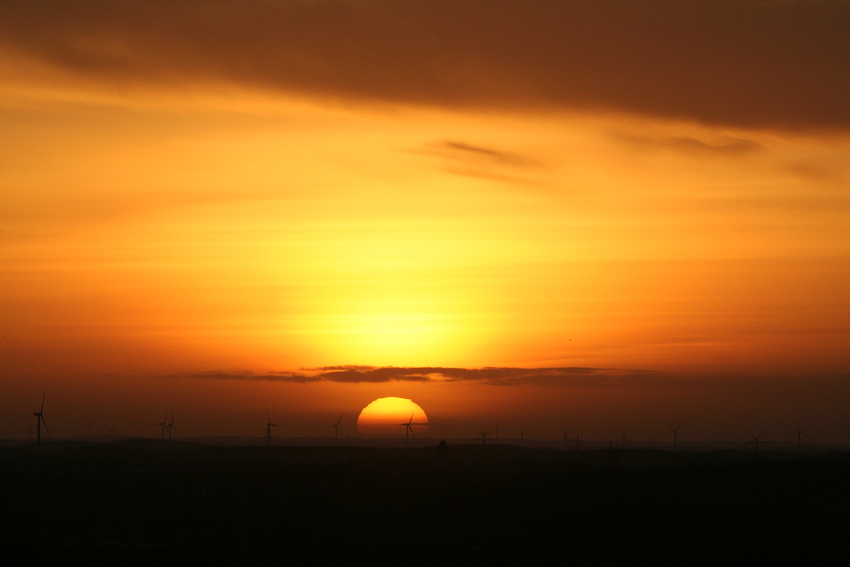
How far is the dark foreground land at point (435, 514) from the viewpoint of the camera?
49281 mm

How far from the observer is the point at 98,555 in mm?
47594

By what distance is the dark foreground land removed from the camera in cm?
4928

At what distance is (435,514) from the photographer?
63812 mm

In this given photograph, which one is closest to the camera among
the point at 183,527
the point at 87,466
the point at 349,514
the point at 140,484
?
the point at 183,527

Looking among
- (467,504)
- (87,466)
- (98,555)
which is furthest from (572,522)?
(87,466)

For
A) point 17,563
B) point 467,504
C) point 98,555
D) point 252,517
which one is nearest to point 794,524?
point 467,504

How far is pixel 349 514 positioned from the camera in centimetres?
6588

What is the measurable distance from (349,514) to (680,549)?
88.0 ft

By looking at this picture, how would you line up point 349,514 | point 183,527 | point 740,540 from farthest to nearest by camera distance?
point 349,514 < point 183,527 < point 740,540

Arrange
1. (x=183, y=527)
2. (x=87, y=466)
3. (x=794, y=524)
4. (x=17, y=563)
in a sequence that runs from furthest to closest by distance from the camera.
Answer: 1. (x=87, y=466)
2. (x=183, y=527)
3. (x=794, y=524)
4. (x=17, y=563)

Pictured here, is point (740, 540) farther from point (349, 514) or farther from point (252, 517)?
point (252, 517)

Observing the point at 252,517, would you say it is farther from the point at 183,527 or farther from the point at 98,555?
the point at 98,555

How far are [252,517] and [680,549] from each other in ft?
107

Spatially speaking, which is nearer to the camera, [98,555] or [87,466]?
[98,555]
